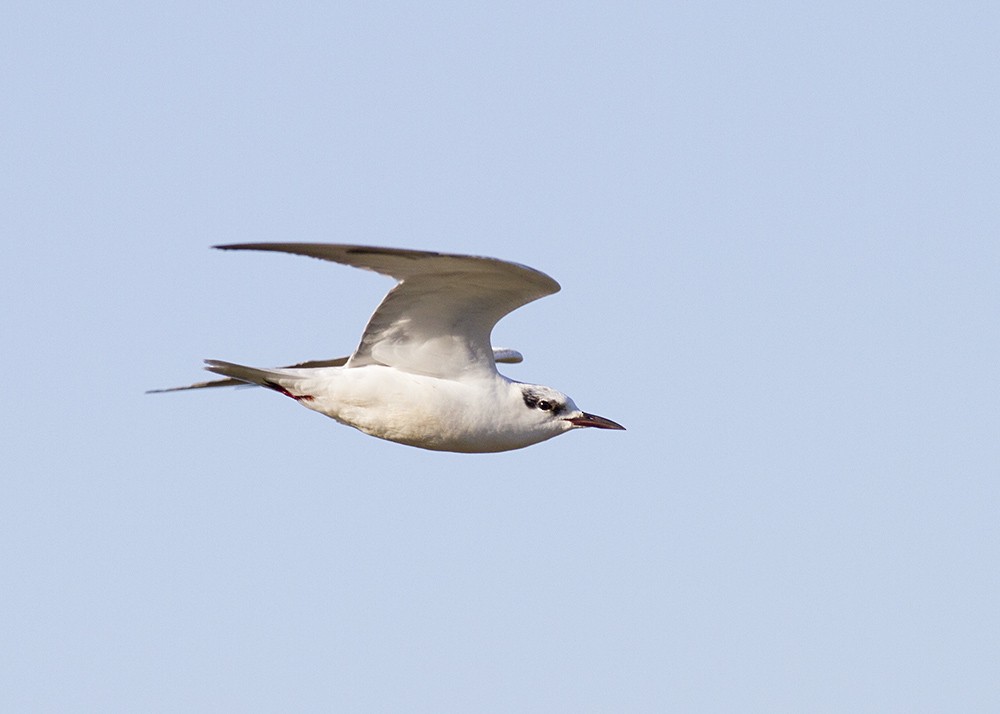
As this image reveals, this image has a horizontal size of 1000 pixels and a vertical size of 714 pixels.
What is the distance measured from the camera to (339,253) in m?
10.5

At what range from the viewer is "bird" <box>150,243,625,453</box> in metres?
12.3

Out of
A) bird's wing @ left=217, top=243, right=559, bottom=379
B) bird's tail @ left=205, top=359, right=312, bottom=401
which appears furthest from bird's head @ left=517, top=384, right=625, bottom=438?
bird's tail @ left=205, top=359, right=312, bottom=401

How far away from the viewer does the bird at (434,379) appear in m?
12.3

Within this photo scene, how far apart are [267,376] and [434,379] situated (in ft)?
5.13

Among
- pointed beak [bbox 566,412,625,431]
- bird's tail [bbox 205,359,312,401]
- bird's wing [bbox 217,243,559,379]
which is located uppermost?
bird's wing [bbox 217,243,559,379]

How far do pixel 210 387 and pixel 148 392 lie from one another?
62cm

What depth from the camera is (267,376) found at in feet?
42.7

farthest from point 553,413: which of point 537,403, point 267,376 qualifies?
point 267,376

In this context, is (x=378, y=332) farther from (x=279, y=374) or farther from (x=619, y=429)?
(x=619, y=429)

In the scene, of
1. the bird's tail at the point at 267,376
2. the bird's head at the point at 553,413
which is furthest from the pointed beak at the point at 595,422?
the bird's tail at the point at 267,376

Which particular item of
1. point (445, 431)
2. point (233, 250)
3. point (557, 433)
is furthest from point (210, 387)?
point (233, 250)

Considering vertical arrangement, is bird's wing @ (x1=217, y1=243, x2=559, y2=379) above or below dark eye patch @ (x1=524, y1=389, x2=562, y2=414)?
above

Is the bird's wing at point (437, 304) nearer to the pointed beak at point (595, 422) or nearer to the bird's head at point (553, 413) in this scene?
the bird's head at point (553, 413)

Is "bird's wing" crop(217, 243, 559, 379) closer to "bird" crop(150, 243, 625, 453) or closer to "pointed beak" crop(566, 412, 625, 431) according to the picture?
"bird" crop(150, 243, 625, 453)
